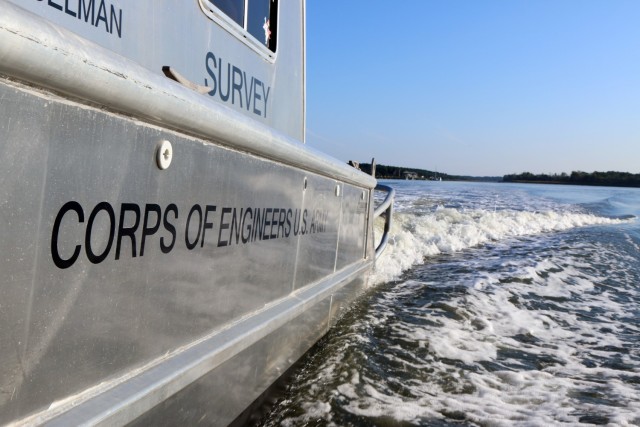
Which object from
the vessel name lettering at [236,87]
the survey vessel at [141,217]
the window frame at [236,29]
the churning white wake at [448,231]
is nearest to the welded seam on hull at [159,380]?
the survey vessel at [141,217]

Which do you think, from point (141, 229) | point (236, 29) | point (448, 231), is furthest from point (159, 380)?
point (448, 231)

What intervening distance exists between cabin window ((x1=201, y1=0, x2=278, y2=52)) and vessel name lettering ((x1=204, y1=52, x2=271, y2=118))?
0.22 meters

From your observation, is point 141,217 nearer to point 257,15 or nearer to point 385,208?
point 257,15

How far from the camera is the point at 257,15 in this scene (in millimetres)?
3014

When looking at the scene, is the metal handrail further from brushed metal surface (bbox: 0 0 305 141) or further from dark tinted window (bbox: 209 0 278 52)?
dark tinted window (bbox: 209 0 278 52)

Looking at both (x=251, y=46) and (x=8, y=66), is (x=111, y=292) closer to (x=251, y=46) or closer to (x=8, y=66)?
(x=8, y=66)

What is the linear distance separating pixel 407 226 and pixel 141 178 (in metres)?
10.4

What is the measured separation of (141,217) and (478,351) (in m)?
3.13

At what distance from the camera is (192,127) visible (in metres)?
1.69

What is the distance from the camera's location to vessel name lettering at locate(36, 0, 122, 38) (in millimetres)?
1617

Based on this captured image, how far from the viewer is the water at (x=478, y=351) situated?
288 centimetres

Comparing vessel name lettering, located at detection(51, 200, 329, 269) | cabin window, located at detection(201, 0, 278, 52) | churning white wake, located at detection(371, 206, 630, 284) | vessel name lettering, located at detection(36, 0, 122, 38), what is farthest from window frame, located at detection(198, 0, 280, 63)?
churning white wake, located at detection(371, 206, 630, 284)

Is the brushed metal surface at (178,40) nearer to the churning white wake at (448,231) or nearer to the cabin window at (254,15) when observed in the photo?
the cabin window at (254,15)

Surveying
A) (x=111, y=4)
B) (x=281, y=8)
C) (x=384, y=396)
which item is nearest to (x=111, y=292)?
(x=111, y=4)
